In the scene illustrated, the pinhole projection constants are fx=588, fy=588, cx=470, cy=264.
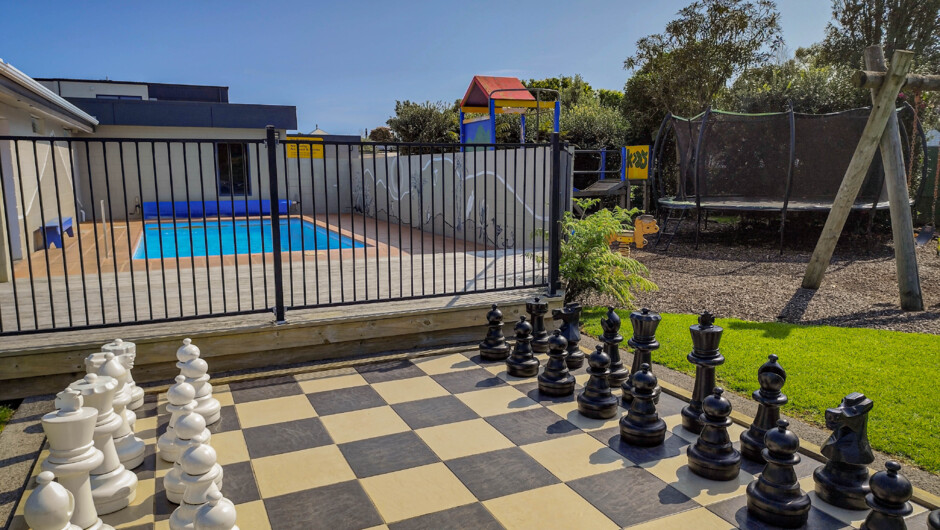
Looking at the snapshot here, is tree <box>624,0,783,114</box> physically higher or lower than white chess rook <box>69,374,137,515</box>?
higher

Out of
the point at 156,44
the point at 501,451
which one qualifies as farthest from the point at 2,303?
the point at 156,44

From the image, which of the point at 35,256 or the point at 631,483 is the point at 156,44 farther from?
the point at 631,483

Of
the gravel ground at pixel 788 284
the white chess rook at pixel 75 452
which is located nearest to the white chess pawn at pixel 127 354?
the white chess rook at pixel 75 452

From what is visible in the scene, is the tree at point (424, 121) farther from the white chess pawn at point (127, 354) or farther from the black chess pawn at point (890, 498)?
the black chess pawn at point (890, 498)

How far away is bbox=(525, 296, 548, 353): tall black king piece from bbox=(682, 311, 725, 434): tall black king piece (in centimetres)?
132

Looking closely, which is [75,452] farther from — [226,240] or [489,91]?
[226,240]

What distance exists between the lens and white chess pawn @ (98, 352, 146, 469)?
2.72 metres

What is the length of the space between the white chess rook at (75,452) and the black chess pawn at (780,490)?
8.06 ft

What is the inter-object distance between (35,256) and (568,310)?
8.02m

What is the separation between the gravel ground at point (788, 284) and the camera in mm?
5812

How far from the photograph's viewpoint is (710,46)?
18.2 meters

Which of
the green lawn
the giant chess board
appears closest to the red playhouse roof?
the green lawn

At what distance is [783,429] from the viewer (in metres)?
2.33

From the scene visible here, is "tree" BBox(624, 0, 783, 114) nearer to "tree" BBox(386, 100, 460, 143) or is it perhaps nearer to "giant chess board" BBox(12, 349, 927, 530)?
"tree" BBox(386, 100, 460, 143)
